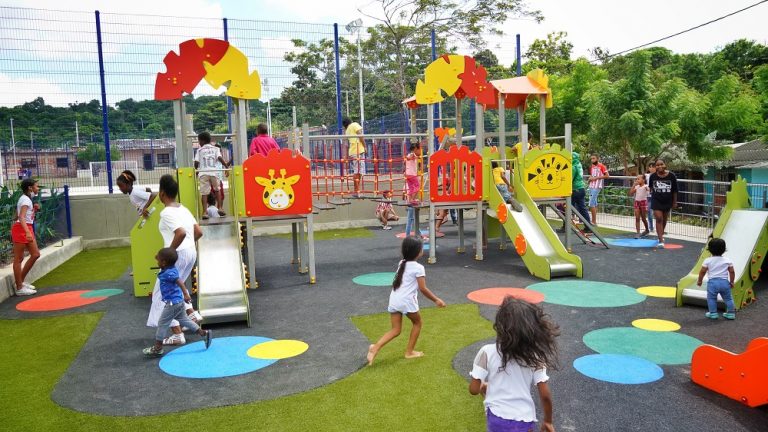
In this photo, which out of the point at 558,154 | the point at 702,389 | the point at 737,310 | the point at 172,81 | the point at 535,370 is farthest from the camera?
the point at 558,154

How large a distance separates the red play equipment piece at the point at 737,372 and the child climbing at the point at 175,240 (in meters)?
4.94

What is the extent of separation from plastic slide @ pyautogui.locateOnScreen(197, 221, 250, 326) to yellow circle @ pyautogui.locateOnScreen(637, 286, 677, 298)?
5344mm

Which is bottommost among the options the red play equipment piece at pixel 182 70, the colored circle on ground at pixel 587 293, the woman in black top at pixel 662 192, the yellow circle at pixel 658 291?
the colored circle on ground at pixel 587 293

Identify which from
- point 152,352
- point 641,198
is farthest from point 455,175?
point 152,352

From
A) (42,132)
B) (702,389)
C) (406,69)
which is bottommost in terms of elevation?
(702,389)

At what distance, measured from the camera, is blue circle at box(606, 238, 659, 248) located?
1203 cm

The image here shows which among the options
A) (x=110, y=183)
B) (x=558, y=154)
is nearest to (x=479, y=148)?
(x=558, y=154)

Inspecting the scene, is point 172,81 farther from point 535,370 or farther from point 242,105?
point 535,370

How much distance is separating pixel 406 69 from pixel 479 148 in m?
18.3

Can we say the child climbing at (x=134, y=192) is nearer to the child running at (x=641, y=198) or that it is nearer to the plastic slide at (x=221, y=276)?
the plastic slide at (x=221, y=276)

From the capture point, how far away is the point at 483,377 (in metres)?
3.04

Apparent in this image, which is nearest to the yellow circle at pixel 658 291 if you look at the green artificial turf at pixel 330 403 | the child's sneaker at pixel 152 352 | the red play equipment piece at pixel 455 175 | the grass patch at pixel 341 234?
the green artificial turf at pixel 330 403

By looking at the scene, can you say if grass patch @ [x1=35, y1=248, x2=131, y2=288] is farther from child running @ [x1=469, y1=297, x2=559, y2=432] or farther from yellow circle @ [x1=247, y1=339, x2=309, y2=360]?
child running @ [x1=469, y1=297, x2=559, y2=432]

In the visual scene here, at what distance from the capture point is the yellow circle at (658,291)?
788 cm
